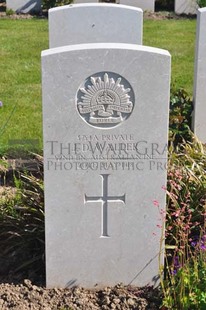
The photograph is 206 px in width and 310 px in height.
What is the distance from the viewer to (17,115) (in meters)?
7.56

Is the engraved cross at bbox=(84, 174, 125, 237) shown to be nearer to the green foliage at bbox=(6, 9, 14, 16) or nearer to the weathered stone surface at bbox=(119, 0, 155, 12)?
the green foliage at bbox=(6, 9, 14, 16)

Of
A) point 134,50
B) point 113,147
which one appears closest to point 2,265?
point 113,147

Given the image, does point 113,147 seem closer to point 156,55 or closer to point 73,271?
point 156,55

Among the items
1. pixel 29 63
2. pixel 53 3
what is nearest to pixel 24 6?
pixel 53 3

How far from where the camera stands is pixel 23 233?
14.7ft

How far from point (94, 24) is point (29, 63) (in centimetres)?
423

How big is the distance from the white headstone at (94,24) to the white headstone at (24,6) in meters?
8.63

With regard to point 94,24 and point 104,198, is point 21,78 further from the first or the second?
point 104,198

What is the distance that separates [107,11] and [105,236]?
2.67m

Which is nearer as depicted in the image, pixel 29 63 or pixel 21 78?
pixel 21 78

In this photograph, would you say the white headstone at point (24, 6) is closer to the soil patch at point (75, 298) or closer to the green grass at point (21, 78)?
the green grass at point (21, 78)

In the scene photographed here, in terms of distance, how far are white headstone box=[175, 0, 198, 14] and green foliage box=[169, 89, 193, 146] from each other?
8050 mm

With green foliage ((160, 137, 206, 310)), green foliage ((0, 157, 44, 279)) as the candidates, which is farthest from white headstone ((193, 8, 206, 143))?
green foliage ((0, 157, 44, 279))

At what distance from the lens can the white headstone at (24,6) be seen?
1438 centimetres
